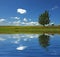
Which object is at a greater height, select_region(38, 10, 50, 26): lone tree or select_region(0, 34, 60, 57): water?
select_region(38, 10, 50, 26): lone tree

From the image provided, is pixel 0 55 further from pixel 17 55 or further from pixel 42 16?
pixel 42 16

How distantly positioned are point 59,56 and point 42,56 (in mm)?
1086

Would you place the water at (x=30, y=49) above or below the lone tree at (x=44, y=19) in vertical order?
below

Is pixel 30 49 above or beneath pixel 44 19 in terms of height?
beneath

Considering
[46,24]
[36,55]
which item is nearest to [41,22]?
[46,24]

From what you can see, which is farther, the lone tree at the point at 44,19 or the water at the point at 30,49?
the lone tree at the point at 44,19

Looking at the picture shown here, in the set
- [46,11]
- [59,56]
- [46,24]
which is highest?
[46,11]

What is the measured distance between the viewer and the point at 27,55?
57.7 ft

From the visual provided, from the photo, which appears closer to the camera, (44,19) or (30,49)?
(30,49)

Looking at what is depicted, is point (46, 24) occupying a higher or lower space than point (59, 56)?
higher

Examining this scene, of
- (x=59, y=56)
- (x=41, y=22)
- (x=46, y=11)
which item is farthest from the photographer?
(x=46, y=11)

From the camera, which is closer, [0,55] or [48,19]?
[0,55]

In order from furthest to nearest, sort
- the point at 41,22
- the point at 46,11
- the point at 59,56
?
the point at 46,11 < the point at 41,22 < the point at 59,56

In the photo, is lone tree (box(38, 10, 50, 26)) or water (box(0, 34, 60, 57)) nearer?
water (box(0, 34, 60, 57))
